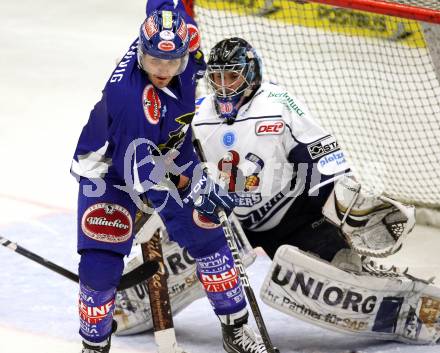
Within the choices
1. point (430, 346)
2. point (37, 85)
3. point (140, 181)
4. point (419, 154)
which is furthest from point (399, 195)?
point (37, 85)

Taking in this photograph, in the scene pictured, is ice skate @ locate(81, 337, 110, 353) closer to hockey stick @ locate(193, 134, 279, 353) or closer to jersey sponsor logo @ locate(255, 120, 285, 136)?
hockey stick @ locate(193, 134, 279, 353)

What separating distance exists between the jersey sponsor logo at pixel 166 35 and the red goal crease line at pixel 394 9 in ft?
4.03

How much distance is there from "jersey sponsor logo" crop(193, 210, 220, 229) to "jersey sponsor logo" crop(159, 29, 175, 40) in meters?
0.58

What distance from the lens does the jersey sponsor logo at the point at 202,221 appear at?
137 inches

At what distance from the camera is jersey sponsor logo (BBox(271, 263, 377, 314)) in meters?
3.78

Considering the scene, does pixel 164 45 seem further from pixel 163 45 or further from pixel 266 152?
pixel 266 152

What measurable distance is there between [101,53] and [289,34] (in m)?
1.44

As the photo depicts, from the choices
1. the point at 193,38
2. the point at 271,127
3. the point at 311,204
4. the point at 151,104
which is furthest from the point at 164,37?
the point at 311,204

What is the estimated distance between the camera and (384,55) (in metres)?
6.48

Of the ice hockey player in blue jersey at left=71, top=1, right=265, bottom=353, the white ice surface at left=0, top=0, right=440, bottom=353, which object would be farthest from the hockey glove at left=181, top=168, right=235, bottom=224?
the white ice surface at left=0, top=0, right=440, bottom=353

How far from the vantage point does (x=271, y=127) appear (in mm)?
3830

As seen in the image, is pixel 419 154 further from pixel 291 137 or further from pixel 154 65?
pixel 154 65

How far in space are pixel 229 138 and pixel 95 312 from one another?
85 centimetres

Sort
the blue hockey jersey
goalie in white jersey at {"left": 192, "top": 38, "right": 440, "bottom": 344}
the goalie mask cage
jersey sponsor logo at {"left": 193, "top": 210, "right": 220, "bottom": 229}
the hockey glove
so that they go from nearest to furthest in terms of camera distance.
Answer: the blue hockey jersey < the hockey glove < jersey sponsor logo at {"left": 193, "top": 210, "right": 220, "bottom": 229} < goalie in white jersey at {"left": 192, "top": 38, "right": 440, "bottom": 344} < the goalie mask cage
